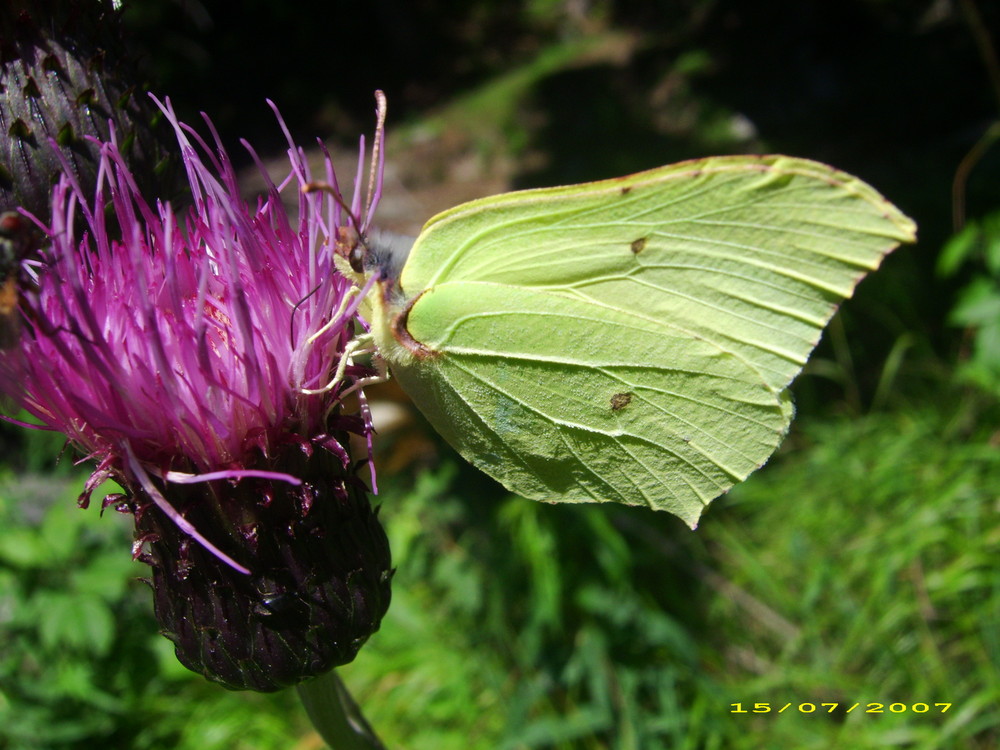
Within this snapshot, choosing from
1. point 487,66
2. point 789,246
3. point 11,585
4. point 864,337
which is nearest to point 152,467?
point 789,246

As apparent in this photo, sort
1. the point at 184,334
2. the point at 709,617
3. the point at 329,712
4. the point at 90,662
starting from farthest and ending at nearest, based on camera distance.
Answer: the point at 709,617 < the point at 90,662 < the point at 329,712 < the point at 184,334

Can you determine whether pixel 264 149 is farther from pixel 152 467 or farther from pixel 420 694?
pixel 152 467

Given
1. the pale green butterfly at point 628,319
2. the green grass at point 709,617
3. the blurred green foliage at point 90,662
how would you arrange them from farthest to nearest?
the green grass at point 709,617 < the blurred green foliage at point 90,662 < the pale green butterfly at point 628,319

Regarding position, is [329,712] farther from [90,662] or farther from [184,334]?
[90,662]

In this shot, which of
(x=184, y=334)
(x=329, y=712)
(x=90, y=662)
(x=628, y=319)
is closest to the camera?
(x=184, y=334)

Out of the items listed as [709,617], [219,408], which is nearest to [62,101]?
[219,408]

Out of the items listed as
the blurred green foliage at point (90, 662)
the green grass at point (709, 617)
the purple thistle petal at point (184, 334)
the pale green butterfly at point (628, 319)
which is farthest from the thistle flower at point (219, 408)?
the green grass at point (709, 617)

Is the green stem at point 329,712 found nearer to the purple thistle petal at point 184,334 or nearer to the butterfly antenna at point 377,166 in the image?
the purple thistle petal at point 184,334
